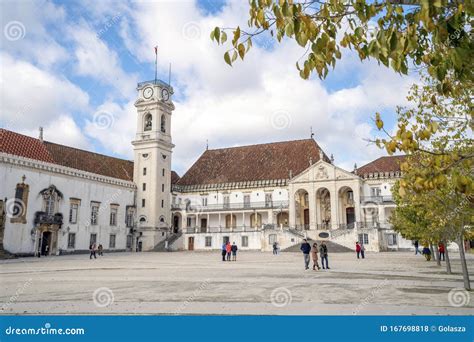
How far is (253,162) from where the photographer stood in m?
59.2

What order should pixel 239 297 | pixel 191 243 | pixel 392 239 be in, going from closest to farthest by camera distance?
pixel 239 297 → pixel 392 239 → pixel 191 243

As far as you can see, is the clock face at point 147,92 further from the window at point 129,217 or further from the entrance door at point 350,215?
the entrance door at point 350,215

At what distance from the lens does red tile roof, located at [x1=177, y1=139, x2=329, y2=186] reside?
183 ft

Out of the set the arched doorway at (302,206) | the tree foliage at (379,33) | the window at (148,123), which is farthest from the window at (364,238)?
the tree foliage at (379,33)

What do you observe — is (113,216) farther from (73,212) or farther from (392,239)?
(392,239)

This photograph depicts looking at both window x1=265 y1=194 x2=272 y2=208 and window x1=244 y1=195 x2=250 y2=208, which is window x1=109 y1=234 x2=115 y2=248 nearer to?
window x1=244 y1=195 x2=250 y2=208

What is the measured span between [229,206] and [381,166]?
20389 mm

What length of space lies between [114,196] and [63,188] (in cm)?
775

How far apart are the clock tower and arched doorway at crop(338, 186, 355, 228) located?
22.6m

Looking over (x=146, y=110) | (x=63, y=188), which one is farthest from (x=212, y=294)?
(x=146, y=110)

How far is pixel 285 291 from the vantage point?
38.3ft

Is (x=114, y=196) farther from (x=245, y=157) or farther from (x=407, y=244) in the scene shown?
(x=407, y=244)

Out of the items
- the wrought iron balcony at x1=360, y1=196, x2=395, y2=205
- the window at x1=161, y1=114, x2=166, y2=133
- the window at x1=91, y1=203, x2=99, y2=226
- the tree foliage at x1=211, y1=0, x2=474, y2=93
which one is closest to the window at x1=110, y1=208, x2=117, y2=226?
the window at x1=91, y1=203, x2=99, y2=226

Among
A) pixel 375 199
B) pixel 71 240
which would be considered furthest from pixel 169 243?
pixel 375 199
